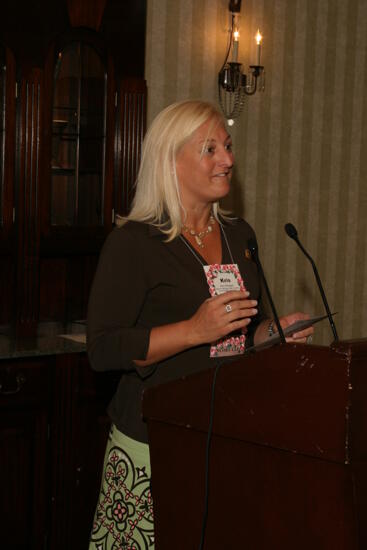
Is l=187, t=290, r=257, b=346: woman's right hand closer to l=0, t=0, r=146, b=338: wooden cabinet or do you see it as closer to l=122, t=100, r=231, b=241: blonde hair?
l=122, t=100, r=231, b=241: blonde hair

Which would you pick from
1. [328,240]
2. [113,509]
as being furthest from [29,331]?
[328,240]

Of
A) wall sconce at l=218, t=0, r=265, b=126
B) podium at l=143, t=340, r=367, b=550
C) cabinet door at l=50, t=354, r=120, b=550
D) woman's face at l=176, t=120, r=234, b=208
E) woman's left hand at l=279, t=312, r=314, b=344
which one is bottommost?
cabinet door at l=50, t=354, r=120, b=550

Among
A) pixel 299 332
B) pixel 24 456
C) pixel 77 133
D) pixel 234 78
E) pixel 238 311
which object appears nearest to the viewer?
pixel 238 311

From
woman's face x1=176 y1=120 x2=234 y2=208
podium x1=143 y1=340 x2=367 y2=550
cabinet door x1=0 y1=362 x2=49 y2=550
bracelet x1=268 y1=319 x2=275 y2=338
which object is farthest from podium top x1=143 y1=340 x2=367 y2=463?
cabinet door x1=0 y1=362 x2=49 y2=550

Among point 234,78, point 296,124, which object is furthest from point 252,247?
point 296,124

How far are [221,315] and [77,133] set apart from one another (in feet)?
5.25

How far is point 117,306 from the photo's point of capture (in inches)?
73.5

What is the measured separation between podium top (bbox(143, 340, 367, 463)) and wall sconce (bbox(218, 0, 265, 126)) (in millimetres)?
2256

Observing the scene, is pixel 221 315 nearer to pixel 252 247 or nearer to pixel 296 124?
pixel 252 247

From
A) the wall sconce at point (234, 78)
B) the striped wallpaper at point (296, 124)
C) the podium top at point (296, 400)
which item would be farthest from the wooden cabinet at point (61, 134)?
the podium top at point (296, 400)

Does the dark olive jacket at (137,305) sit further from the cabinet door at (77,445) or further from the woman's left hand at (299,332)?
the cabinet door at (77,445)

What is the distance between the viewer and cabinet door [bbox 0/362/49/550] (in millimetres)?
2816

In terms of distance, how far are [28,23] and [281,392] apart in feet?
6.80

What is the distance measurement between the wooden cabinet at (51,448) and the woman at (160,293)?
905 millimetres
